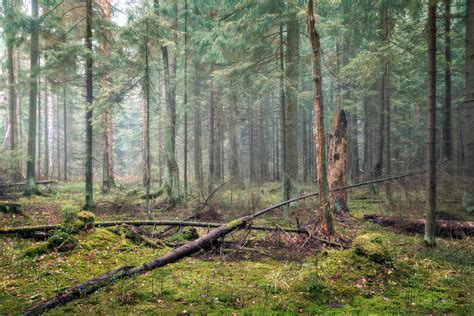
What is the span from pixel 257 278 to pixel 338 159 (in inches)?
278

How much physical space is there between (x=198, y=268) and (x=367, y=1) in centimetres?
1456

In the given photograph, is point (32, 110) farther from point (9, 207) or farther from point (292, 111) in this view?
point (292, 111)

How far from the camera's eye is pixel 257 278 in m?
5.23

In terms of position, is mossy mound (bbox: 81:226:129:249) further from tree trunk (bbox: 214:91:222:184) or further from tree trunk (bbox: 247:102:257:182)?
tree trunk (bbox: 247:102:257:182)

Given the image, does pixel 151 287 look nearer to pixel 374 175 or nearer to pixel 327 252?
pixel 327 252

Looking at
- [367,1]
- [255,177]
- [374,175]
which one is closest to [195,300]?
[374,175]

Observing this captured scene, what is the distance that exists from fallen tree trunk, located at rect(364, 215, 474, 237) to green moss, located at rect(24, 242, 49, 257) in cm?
888

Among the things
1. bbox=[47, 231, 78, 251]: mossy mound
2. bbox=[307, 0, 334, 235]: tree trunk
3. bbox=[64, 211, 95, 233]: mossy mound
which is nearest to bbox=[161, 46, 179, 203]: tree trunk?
bbox=[64, 211, 95, 233]: mossy mound

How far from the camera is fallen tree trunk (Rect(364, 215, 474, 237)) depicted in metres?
8.12

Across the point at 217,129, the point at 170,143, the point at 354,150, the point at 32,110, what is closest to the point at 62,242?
the point at 170,143

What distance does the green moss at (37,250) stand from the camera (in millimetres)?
5977

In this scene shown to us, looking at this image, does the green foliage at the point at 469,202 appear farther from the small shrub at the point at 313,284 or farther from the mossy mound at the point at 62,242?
the mossy mound at the point at 62,242

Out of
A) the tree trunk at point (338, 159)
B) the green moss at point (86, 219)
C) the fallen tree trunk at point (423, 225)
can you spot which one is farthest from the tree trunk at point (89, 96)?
the fallen tree trunk at point (423, 225)

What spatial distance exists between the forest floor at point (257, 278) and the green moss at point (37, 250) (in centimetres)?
6
